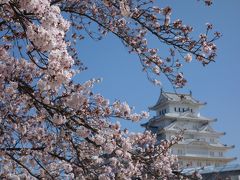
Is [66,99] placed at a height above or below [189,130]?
below

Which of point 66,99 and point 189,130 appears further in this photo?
point 189,130

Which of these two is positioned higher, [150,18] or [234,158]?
[234,158]

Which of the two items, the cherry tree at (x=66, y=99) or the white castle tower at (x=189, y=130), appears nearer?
the cherry tree at (x=66, y=99)

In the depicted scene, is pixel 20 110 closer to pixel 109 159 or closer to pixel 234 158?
pixel 109 159

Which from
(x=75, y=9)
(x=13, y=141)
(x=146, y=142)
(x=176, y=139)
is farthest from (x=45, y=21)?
(x=146, y=142)

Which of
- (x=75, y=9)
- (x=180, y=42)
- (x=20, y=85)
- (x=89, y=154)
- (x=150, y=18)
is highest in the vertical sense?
(x=75, y=9)

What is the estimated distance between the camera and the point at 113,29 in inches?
286

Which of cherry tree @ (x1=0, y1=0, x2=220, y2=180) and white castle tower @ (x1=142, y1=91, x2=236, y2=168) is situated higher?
white castle tower @ (x1=142, y1=91, x2=236, y2=168)

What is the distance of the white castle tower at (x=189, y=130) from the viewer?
47.9 meters

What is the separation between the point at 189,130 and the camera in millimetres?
51094

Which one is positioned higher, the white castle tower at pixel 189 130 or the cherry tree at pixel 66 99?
the white castle tower at pixel 189 130

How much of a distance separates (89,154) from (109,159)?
1.20 m

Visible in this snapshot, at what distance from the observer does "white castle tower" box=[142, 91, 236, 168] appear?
1885 inches

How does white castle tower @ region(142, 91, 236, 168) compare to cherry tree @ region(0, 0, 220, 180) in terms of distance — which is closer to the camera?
cherry tree @ region(0, 0, 220, 180)
